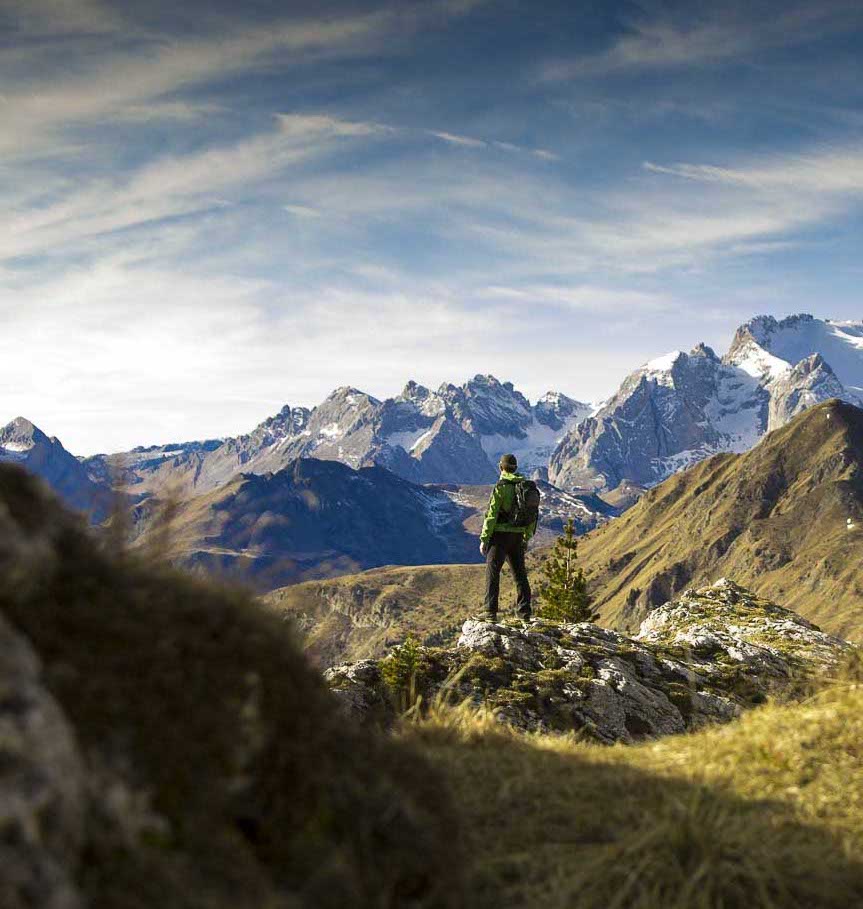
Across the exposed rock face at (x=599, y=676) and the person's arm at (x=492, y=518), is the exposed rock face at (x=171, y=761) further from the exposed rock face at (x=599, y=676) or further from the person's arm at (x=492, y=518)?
the person's arm at (x=492, y=518)

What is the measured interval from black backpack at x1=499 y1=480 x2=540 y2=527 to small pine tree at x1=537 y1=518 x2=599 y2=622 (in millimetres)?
31628

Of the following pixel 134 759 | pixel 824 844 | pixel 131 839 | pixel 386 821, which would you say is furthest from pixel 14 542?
pixel 824 844

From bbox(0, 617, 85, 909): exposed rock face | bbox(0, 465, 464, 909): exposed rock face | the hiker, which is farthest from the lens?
the hiker

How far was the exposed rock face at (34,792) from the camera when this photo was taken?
2.53 m

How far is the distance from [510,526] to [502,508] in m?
0.62

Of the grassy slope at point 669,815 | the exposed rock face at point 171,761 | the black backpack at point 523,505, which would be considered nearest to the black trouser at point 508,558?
the black backpack at point 523,505

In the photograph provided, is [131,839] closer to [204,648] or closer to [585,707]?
[204,648]

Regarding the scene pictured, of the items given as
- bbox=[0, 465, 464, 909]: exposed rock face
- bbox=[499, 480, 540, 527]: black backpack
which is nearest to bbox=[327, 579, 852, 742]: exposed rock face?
bbox=[499, 480, 540, 527]: black backpack

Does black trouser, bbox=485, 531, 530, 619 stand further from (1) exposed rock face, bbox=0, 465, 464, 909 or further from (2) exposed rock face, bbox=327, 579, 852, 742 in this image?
(1) exposed rock face, bbox=0, 465, 464, 909

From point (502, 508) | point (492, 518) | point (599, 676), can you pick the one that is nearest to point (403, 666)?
point (599, 676)

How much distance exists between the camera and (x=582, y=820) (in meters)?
5.25

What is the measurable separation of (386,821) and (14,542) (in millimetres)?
2267

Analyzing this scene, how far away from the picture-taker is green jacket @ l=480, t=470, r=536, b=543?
67.4ft

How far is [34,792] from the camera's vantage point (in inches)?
107
